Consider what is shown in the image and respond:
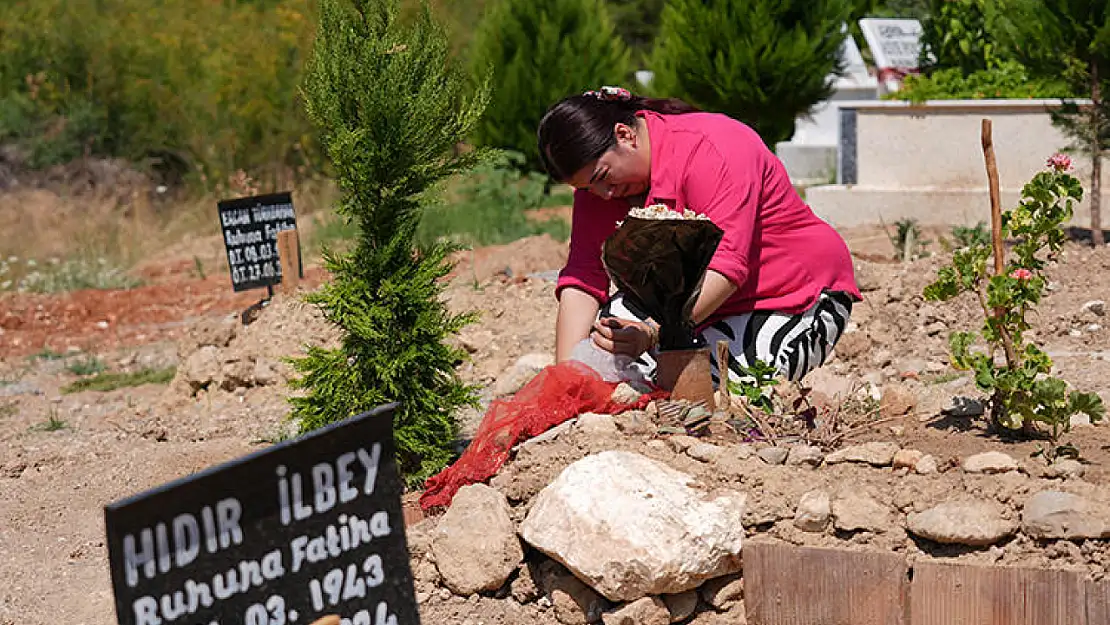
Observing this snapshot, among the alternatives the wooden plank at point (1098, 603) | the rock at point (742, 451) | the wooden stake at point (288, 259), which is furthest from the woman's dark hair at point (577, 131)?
the wooden stake at point (288, 259)

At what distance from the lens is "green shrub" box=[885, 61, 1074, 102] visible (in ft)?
38.8

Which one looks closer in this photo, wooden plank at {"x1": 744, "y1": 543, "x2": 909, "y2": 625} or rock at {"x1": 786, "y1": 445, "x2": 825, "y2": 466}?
wooden plank at {"x1": 744, "y1": 543, "x2": 909, "y2": 625}

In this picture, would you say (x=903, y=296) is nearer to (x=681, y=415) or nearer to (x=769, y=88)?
(x=681, y=415)

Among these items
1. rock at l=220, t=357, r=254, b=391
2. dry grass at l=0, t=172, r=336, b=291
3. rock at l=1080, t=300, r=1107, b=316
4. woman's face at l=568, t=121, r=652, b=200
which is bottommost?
dry grass at l=0, t=172, r=336, b=291

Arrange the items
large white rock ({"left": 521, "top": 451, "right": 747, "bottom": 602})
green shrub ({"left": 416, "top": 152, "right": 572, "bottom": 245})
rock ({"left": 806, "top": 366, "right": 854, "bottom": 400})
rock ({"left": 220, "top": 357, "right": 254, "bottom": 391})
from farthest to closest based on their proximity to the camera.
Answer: green shrub ({"left": 416, "top": 152, "right": 572, "bottom": 245})
rock ({"left": 220, "top": 357, "right": 254, "bottom": 391})
rock ({"left": 806, "top": 366, "right": 854, "bottom": 400})
large white rock ({"left": 521, "top": 451, "right": 747, "bottom": 602})

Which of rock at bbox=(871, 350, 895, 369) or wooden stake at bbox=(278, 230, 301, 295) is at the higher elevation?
wooden stake at bbox=(278, 230, 301, 295)

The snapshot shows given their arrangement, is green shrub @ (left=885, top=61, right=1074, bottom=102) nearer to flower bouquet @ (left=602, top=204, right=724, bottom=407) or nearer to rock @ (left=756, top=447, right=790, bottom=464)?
flower bouquet @ (left=602, top=204, right=724, bottom=407)

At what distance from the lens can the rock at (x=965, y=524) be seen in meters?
3.50

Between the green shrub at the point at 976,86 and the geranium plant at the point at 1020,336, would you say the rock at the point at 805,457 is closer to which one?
the geranium plant at the point at 1020,336

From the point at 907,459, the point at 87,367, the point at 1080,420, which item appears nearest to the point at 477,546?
the point at 907,459

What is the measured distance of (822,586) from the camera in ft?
11.8

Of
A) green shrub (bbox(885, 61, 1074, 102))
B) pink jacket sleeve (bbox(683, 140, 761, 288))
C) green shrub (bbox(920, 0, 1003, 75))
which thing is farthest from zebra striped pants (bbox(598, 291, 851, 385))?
green shrub (bbox(920, 0, 1003, 75))

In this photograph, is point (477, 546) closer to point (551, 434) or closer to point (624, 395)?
point (551, 434)

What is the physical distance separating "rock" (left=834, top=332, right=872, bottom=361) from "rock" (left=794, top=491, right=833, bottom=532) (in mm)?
3115
